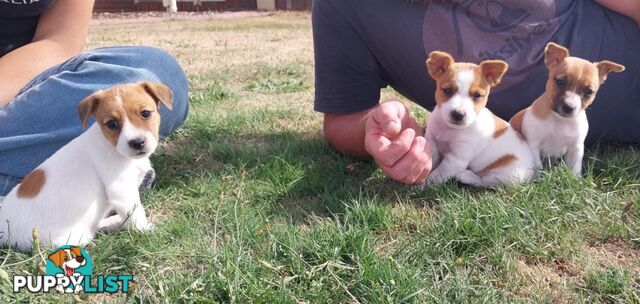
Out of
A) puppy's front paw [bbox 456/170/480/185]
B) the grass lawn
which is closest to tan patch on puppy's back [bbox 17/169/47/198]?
the grass lawn

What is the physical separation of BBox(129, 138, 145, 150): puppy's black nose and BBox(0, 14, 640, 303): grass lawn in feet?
1.21

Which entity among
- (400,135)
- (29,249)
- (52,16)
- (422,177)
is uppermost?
(52,16)

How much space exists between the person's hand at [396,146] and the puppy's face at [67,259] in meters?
1.23

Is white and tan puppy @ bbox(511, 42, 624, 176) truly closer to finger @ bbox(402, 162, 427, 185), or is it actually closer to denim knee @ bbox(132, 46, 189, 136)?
finger @ bbox(402, 162, 427, 185)

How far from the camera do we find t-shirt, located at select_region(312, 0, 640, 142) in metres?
2.60

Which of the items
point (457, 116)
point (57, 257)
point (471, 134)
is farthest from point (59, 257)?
point (471, 134)

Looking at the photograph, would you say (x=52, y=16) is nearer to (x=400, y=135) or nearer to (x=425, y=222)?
(x=400, y=135)

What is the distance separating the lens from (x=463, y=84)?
2121mm

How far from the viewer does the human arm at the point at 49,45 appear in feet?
9.28

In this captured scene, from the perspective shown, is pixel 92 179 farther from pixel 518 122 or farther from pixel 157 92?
pixel 518 122

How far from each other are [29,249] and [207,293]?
0.82 m

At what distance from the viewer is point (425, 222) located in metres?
2.13

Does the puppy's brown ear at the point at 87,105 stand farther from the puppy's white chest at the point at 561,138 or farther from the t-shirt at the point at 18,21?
the puppy's white chest at the point at 561,138

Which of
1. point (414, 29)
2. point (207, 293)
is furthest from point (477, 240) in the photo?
point (414, 29)
